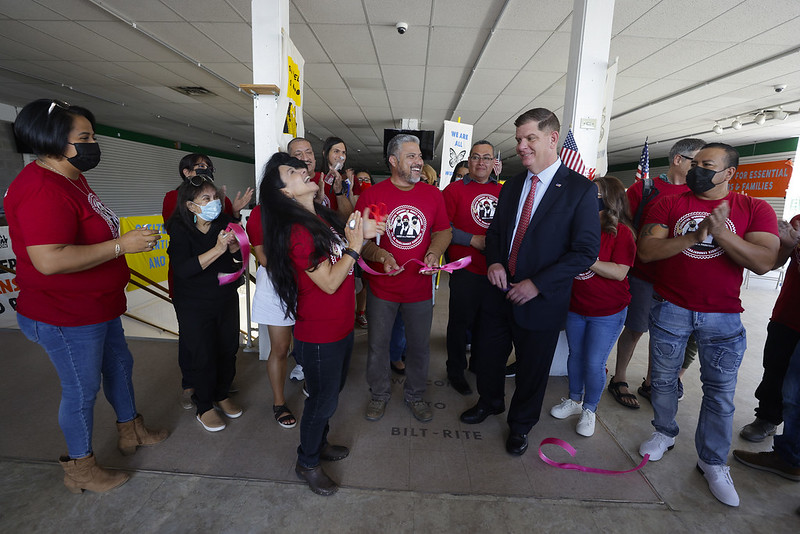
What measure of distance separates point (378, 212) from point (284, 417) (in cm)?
159

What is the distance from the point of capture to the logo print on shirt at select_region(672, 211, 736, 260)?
1861mm

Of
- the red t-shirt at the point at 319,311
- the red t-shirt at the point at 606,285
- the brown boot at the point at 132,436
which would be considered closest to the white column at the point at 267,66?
the red t-shirt at the point at 319,311

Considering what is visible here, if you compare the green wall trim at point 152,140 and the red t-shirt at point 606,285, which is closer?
the red t-shirt at point 606,285

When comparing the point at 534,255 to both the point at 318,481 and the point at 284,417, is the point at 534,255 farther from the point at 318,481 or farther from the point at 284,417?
the point at 284,417

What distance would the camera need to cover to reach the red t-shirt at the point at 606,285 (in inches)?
89.7

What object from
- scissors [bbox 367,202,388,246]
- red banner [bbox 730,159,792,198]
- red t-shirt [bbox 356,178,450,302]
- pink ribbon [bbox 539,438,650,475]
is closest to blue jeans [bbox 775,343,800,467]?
pink ribbon [bbox 539,438,650,475]

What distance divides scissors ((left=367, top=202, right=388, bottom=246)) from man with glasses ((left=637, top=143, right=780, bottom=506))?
150 centimetres

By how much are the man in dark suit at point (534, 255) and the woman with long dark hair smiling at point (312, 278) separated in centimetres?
90

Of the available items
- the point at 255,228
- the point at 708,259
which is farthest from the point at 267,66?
the point at 708,259

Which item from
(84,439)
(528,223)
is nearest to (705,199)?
(528,223)

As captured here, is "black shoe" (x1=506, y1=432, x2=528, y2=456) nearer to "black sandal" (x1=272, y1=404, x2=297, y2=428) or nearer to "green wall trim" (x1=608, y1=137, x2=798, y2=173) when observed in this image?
"black sandal" (x1=272, y1=404, x2=297, y2=428)

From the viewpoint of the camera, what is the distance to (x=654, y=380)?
216 centimetres

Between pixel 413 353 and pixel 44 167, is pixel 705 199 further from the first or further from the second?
pixel 44 167

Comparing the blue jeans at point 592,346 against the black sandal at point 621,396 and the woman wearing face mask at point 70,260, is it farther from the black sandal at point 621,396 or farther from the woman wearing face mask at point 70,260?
the woman wearing face mask at point 70,260
